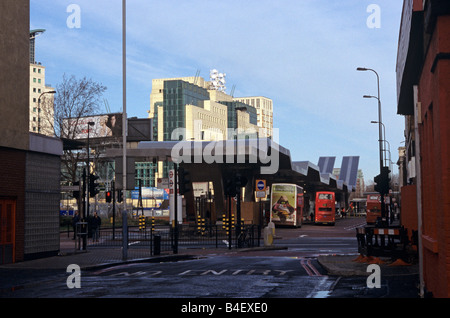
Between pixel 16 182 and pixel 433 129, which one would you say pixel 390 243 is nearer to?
pixel 433 129

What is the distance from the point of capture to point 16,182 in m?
24.0

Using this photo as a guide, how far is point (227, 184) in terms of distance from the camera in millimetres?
32875

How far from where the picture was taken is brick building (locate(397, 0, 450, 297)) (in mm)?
9617

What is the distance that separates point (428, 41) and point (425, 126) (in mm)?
1930

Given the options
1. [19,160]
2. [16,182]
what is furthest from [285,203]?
[16,182]

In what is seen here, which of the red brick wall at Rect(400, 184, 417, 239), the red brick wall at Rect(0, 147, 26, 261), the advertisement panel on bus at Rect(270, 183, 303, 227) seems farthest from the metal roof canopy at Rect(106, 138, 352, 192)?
the red brick wall at Rect(400, 184, 417, 239)

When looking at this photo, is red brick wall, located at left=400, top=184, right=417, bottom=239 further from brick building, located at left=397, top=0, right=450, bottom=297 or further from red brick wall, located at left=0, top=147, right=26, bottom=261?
red brick wall, located at left=0, top=147, right=26, bottom=261

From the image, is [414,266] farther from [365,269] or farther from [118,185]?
[118,185]

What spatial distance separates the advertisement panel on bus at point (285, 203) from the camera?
61812 millimetres

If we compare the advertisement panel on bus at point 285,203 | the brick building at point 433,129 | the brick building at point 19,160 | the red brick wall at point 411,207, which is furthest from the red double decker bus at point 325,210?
the brick building at point 433,129

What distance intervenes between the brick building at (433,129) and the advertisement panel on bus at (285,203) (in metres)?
46.0

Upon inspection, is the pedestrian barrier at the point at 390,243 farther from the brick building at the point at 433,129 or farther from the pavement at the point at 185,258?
the brick building at the point at 433,129

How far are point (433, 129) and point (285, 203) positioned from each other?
51.2 m

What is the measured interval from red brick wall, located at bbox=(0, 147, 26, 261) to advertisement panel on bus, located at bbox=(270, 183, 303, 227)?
39496 mm
